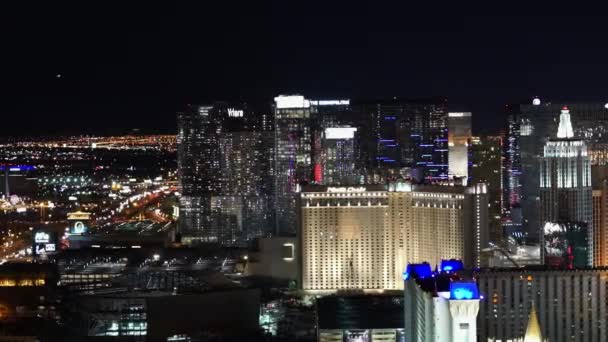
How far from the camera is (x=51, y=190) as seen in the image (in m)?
73.0

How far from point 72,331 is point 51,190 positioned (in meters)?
45.6

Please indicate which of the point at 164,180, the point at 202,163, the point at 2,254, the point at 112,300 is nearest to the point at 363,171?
the point at 202,163

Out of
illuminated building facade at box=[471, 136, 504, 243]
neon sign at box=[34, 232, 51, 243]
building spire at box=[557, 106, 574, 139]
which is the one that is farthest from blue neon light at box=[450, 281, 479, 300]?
illuminated building facade at box=[471, 136, 504, 243]

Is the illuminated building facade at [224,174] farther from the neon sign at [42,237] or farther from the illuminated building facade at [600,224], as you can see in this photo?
the illuminated building facade at [600,224]

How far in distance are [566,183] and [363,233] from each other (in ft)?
24.8

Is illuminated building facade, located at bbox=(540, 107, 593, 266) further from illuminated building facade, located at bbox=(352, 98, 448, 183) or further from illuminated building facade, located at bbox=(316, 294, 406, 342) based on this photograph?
illuminated building facade, located at bbox=(352, 98, 448, 183)

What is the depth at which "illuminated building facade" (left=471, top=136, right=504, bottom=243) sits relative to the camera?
6034 centimetres

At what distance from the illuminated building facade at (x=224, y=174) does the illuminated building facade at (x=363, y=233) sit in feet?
A: 36.9

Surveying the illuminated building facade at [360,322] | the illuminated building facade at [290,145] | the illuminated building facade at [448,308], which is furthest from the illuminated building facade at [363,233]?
the illuminated building facade at [448,308]

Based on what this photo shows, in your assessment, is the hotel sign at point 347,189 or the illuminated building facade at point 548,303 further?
the hotel sign at point 347,189

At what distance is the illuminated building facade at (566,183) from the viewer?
40094 mm

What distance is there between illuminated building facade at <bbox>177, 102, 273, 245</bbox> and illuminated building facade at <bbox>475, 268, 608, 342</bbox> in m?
25.6

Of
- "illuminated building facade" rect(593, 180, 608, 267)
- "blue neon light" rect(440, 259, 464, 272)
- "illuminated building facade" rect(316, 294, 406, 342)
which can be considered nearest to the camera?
"blue neon light" rect(440, 259, 464, 272)

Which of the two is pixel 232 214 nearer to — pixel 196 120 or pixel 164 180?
pixel 196 120
